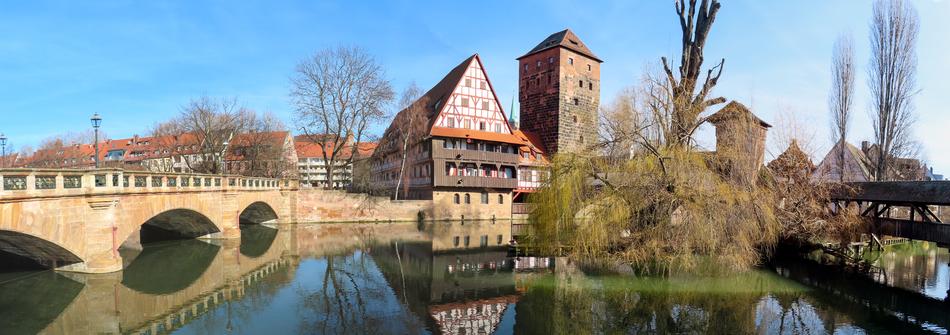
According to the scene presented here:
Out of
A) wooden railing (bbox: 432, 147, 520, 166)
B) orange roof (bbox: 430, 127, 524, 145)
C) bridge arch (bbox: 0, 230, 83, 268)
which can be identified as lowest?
bridge arch (bbox: 0, 230, 83, 268)

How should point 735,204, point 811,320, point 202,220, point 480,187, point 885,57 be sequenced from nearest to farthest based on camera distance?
1. point 811,320
2. point 735,204
3. point 202,220
4. point 885,57
5. point 480,187

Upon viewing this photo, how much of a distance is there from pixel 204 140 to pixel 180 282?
3024cm

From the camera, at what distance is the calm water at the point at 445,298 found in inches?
407

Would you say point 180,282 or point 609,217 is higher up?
point 609,217

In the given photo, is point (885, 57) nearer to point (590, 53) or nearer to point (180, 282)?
point (590, 53)

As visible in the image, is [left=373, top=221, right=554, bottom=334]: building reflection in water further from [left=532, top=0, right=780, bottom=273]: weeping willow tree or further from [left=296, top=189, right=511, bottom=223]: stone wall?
[left=296, top=189, right=511, bottom=223]: stone wall

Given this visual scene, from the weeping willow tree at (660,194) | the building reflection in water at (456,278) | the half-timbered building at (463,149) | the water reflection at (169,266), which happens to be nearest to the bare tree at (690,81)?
the weeping willow tree at (660,194)

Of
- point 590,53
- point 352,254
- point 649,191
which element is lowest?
point 352,254

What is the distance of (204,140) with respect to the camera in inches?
1610

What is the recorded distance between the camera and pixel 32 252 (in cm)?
1399

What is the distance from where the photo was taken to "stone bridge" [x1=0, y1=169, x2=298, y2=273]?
1102 centimetres

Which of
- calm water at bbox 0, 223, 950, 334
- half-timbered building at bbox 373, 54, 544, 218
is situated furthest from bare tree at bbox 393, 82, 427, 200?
calm water at bbox 0, 223, 950, 334

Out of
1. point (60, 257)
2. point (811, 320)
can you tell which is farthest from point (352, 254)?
point (811, 320)

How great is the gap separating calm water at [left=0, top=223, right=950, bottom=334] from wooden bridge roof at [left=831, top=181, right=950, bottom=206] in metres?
2.73
